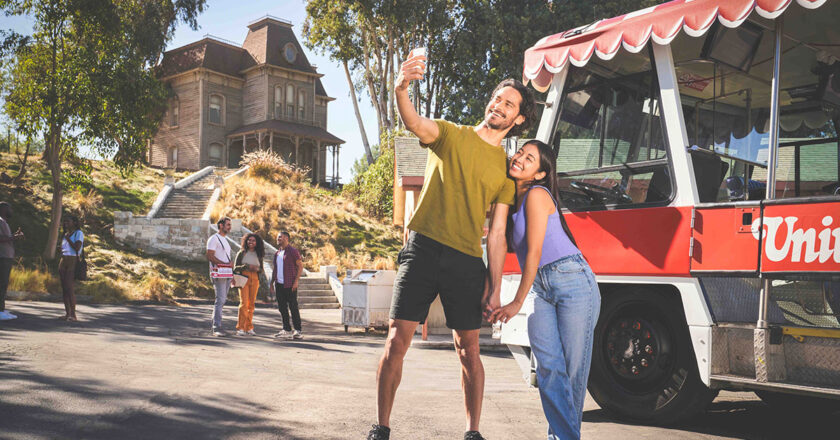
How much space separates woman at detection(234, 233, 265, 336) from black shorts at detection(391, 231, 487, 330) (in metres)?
8.06

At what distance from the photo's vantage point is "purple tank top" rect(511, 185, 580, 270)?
369 cm

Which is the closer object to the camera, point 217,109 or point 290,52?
point 217,109

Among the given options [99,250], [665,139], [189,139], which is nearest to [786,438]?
[665,139]

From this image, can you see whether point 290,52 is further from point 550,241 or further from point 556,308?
point 556,308

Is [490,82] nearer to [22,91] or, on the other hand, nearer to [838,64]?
[22,91]

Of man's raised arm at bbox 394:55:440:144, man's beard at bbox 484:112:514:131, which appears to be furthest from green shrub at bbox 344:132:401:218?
man's raised arm at bbox 394:55:440:144

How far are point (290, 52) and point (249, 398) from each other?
137 feet

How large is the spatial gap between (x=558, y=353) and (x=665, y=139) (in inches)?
91.5

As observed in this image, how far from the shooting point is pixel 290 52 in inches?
1766

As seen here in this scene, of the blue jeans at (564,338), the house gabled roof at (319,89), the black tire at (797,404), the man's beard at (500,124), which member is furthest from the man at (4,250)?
the house gabled roof at (319,89)

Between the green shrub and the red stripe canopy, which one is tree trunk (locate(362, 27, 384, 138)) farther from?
the red stripe canopy

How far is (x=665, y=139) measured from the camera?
203 inches

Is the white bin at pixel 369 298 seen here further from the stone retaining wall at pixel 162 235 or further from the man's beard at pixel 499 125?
the stone retaining wall at pixel 162 235

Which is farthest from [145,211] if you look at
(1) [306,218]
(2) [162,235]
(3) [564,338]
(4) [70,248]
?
(3) [564,338]
